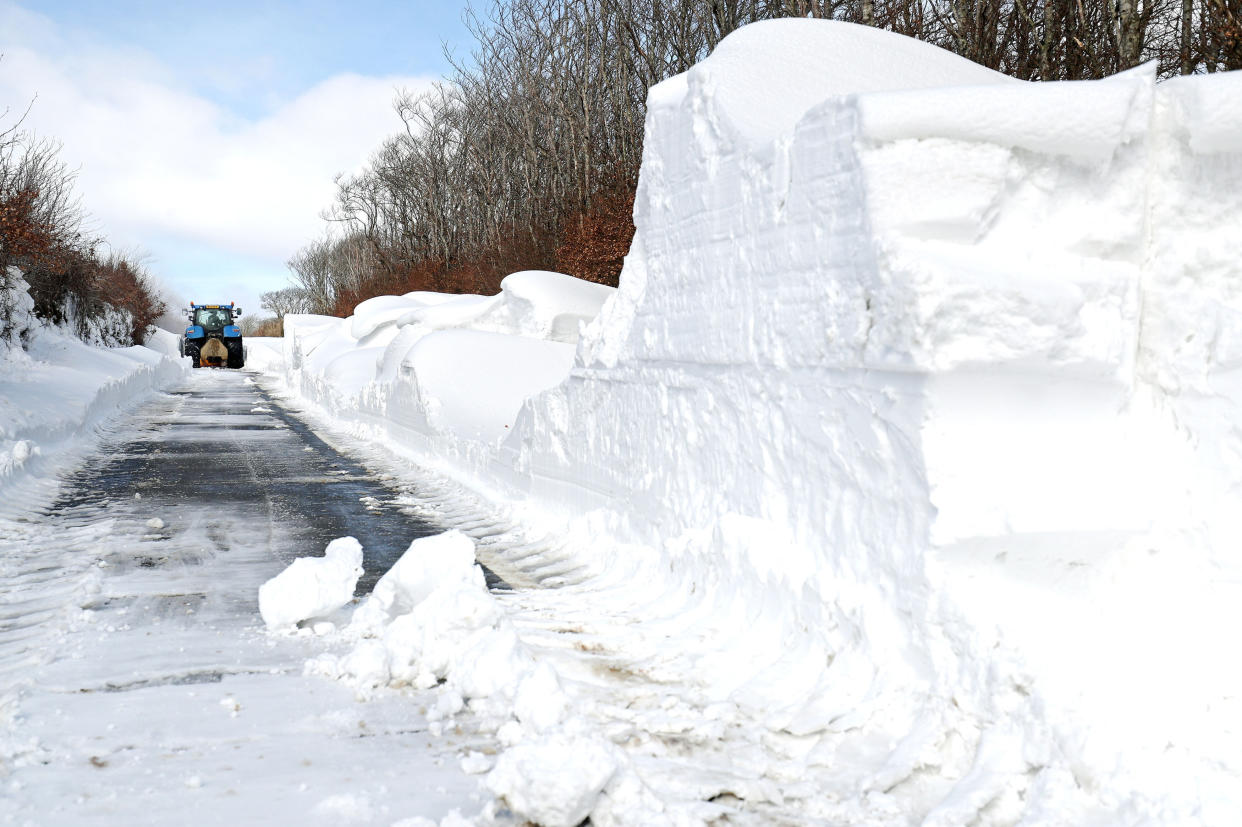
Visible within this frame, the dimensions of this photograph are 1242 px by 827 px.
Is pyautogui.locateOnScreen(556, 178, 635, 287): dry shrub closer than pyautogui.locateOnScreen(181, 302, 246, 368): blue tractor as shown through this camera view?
Yes

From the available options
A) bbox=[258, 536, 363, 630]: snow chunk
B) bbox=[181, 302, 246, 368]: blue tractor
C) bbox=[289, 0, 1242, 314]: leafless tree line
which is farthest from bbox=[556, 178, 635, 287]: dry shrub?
bbox=[181, 302, 246, 368]: blue tractor

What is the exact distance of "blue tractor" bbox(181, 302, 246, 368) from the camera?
43469 millimetres

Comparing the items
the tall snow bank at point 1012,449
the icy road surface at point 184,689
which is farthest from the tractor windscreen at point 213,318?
the tall snow bank at point 1012,449

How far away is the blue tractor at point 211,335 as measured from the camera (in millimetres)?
43469

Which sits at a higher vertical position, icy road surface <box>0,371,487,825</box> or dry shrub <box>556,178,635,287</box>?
dry shrub <box>556,178,635,287</box>

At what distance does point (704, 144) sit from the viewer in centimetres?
564

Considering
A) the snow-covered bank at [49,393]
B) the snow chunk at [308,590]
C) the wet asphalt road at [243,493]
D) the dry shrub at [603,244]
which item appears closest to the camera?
the snow chunk at [308,590]

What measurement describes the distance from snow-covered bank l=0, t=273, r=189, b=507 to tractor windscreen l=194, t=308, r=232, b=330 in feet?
48.5

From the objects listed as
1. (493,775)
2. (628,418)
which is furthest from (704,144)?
(493,775)

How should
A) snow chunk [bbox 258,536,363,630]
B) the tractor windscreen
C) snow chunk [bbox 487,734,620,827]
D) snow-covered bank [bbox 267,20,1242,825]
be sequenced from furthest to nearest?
the tractor windscreen → snow chunk [bbox 258,536,363,630] → snow-covered bank [bbox 267,20,1242,825] → snow chunk [bbox 487,734,620,827]

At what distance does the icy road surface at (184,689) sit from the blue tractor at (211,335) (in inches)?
1493

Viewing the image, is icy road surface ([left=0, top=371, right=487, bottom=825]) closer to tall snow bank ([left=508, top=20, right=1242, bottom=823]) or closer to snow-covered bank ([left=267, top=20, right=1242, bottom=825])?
snow-covered bank ([left=267, top=20, right=1242, bottom=825])

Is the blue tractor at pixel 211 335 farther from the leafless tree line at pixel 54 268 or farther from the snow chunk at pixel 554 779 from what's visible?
the snow chunk at pixel 554 779

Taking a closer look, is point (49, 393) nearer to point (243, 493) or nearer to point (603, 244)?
point (243, 493)
